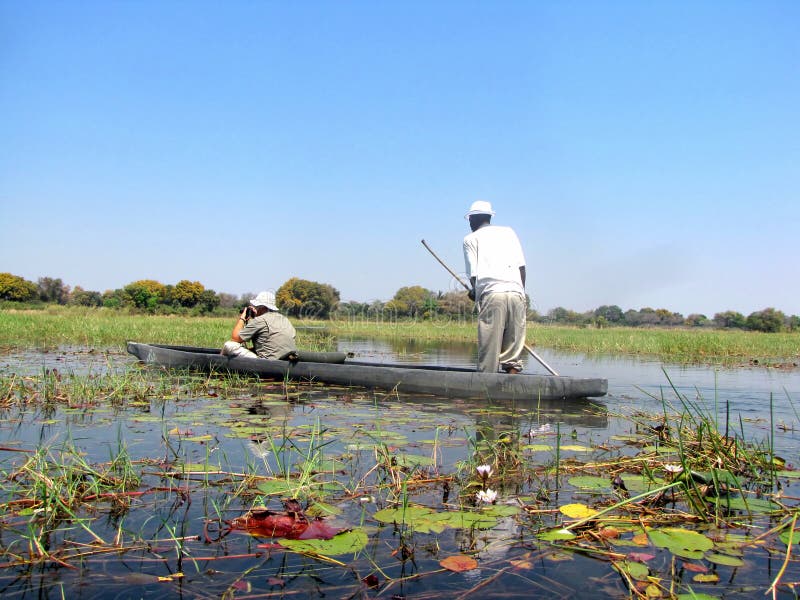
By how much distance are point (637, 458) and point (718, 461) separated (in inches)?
15.6

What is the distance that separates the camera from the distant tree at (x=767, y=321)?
129 feet

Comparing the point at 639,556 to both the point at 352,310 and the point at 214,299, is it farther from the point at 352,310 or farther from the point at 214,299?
the point at 214,299

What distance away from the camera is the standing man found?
5621 millimetres

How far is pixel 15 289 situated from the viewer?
161ft

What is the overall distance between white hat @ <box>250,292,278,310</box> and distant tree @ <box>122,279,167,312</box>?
48763 millimetres

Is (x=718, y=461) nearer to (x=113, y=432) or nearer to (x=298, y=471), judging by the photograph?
(x=298, y=471)

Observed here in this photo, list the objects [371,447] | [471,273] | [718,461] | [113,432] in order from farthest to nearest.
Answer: [471,273] → [113,432] → [371,447] → [718,461]

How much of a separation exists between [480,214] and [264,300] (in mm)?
2693

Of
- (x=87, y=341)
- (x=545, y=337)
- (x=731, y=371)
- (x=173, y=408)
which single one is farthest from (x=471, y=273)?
(x=545, y=337)

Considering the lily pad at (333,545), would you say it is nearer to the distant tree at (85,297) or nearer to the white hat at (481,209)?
the white hat at (481,209)

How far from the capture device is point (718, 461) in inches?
105

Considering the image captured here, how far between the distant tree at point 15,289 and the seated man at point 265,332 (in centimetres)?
5035

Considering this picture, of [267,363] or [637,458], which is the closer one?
[637,458]

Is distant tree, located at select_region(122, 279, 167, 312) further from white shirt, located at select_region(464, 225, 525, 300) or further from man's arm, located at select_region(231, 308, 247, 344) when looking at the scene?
white shirt, located at select_region(464, 225, 525, 300)
